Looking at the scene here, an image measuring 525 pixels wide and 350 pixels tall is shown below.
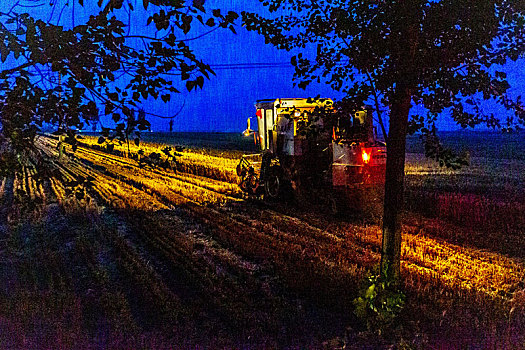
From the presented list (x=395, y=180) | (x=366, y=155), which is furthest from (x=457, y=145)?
(x=395, y=180)

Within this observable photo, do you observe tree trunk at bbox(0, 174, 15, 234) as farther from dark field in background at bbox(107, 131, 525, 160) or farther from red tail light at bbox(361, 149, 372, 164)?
red tail light at bbox(361, 149, 372, 164)

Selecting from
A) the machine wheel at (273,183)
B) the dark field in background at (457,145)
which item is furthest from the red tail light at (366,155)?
the dark field in background at (457,145)

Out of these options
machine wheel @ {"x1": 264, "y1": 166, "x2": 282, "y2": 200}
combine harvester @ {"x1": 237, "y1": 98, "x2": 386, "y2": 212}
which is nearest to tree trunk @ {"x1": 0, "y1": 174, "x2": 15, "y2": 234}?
combine harvester @ {"x1": 237, "y1": 98, "x2": 386, "y2": 212}

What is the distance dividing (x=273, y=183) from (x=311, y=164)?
67.3 inches

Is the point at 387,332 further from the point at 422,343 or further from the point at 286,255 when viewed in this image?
the point at 286,255

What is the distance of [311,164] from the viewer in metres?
16.3

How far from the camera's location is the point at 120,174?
2656 cm

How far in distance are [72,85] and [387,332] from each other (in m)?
4.39

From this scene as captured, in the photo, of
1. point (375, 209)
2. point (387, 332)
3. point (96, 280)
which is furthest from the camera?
point (375, 209)

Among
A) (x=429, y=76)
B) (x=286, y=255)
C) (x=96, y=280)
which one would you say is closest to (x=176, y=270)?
(x=96, y=280)

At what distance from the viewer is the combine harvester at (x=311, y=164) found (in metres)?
14.6

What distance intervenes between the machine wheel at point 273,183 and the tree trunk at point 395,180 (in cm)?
1085

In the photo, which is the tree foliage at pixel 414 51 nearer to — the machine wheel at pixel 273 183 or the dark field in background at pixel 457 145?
the machine wheel at pixel 273 183

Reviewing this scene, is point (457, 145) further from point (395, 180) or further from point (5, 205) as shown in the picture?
point (395, 180)
